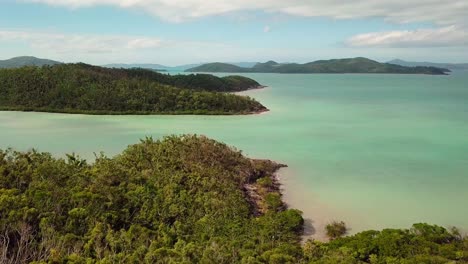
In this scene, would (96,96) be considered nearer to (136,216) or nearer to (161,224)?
(136,216)

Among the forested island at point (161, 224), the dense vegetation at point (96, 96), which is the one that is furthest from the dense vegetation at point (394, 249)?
the dense vegetation at point (96, 96)

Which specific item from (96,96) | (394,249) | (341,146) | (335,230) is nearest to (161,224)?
(335,230)

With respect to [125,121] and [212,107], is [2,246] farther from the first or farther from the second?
[212,107]

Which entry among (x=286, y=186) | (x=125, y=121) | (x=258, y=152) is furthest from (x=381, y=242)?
(x=125, y=121)

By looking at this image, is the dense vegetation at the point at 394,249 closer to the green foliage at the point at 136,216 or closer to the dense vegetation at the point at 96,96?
the green foliage at the point at 136,216

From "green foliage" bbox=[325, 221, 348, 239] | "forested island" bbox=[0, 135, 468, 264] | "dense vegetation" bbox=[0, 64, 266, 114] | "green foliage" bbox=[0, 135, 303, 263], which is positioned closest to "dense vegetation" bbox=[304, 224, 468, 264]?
"forested island" bbox=[0, 135, 468, 264]

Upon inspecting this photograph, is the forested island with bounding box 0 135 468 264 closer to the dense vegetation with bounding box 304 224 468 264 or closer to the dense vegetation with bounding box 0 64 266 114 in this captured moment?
the dense vegetation with bounding box 304 224 468 264
